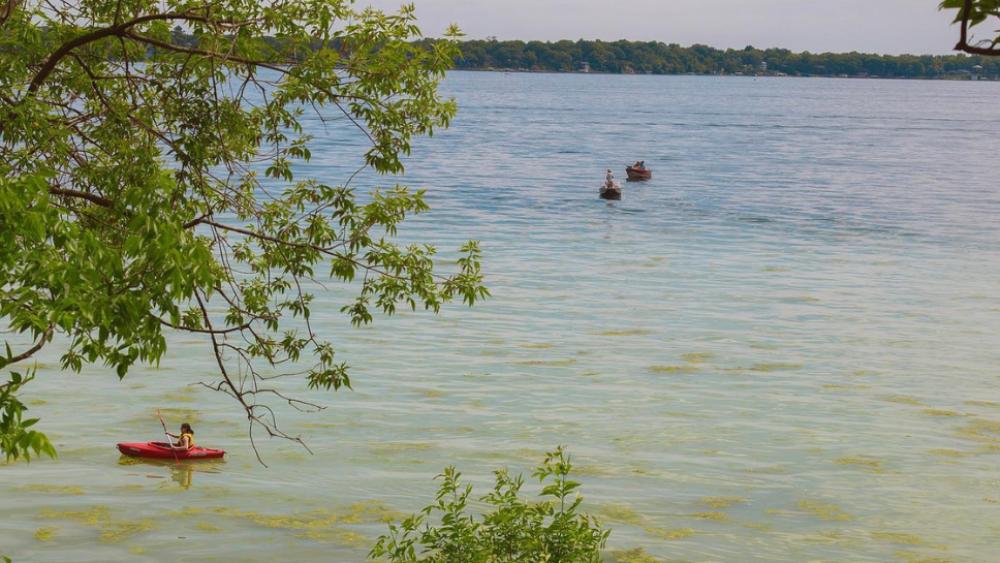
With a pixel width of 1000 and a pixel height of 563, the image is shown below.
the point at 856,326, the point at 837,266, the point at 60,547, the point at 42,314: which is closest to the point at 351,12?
the point at 42,314

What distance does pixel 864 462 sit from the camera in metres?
19.0

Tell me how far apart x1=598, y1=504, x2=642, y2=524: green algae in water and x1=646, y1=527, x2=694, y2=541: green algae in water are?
0.36 meters

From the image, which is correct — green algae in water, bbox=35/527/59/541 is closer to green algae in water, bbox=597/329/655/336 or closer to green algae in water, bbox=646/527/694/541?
green algae in water, bbox=646/527/694/541

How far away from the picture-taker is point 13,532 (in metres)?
15.0

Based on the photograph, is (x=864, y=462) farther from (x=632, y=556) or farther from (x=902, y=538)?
(x=632, y=556)

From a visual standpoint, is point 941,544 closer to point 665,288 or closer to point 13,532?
point 13,532

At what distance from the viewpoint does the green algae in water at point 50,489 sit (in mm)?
16562

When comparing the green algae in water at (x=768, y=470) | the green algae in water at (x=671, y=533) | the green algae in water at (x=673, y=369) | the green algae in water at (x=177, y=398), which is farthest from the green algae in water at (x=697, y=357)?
the green algae in water at (x=177, y=398)

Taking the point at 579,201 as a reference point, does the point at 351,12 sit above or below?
above

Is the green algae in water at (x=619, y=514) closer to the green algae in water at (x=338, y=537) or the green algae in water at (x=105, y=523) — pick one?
the green algae in water at (x=338, y=537)

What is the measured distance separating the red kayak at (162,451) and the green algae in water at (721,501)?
7.26 metres

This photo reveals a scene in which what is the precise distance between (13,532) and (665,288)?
22217 millimetres

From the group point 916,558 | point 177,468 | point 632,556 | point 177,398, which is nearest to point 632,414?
point 632,556

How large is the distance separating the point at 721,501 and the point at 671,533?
1530 mm
